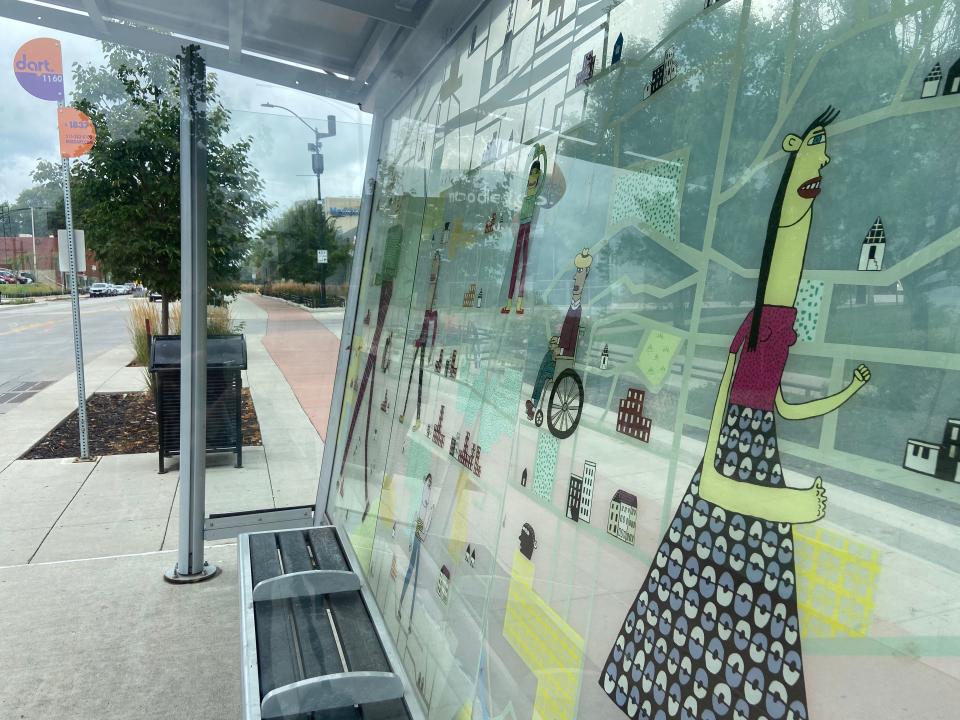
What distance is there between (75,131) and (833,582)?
9469 millimetres

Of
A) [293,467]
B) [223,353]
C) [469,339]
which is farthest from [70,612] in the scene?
[469,339]

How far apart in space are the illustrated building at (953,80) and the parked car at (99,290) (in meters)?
10.9

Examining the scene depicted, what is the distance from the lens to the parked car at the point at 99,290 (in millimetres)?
10134

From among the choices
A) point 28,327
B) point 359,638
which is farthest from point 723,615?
point 28,327

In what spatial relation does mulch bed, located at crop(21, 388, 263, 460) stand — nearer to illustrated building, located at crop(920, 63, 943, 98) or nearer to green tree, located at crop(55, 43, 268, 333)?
green tree, located at crop(55, 43, 268, 333)

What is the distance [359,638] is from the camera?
110 inches

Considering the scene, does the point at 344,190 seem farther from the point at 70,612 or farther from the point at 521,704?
the point at 521,704

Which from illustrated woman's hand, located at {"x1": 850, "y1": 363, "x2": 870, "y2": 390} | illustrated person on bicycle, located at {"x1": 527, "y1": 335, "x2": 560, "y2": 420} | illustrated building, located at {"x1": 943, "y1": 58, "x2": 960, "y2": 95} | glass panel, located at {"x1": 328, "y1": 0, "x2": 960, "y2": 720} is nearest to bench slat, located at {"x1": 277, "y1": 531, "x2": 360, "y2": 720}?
glass panel, located at {"x1": 328, "y1": 0, "x2": 960, "y2": 720}

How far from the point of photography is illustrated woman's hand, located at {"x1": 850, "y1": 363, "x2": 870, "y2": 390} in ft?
2.99

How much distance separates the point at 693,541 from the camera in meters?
1.16

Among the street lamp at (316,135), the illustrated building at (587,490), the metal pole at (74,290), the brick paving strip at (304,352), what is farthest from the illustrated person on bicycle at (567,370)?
the metal pole at (74,290)

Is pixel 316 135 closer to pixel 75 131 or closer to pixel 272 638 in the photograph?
Result: pixel 272 638

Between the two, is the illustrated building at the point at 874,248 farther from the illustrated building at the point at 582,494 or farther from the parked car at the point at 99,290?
the parked car at the point at 99,290

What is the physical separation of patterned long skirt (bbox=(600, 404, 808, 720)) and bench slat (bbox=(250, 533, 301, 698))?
1592 millimetres
